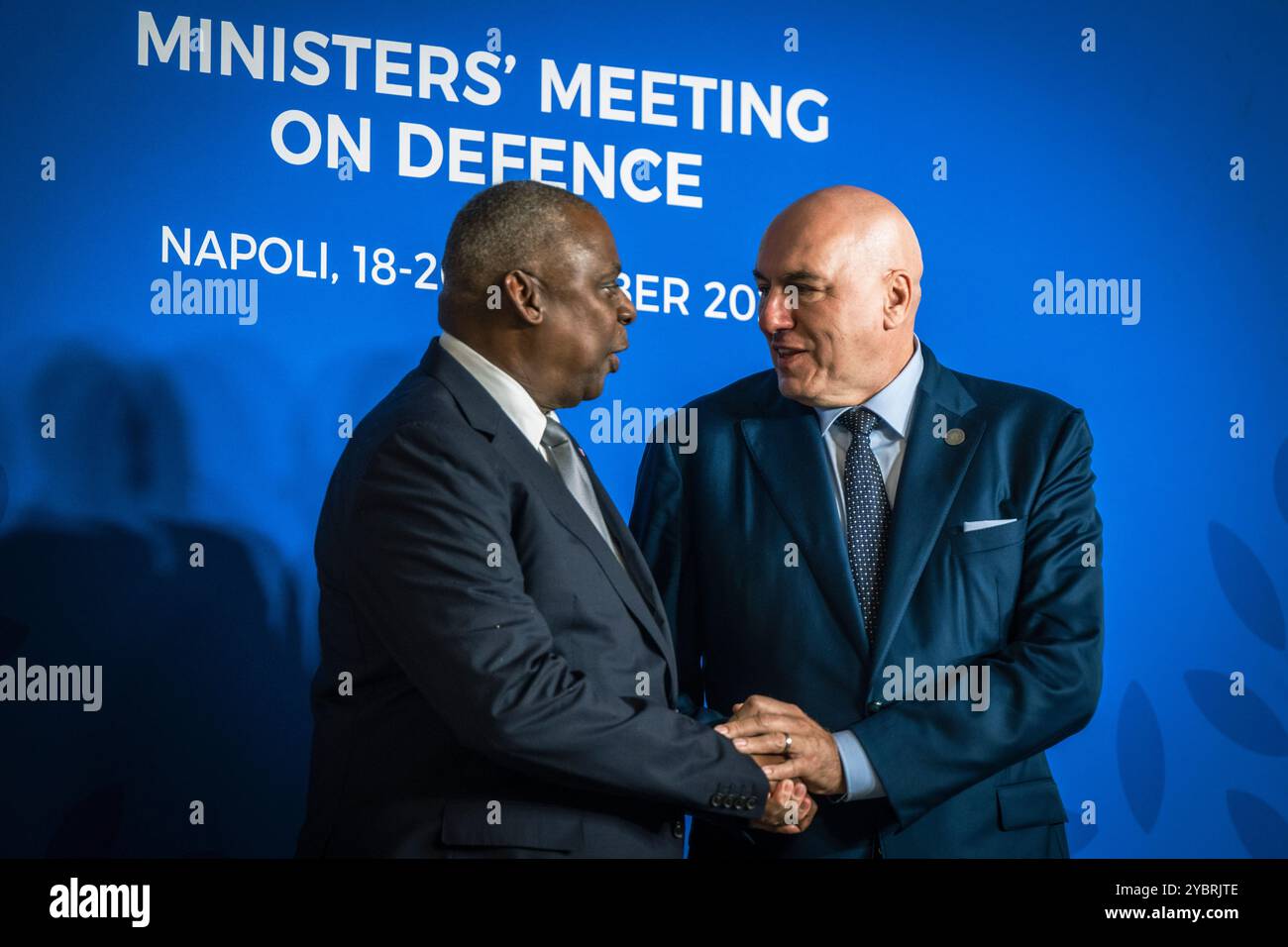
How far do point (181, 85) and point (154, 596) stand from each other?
110cm

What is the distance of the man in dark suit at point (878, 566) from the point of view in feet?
9.14

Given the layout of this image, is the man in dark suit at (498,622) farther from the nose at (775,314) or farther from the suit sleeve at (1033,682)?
the nose at (775,314)

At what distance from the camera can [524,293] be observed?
2541 millimetres

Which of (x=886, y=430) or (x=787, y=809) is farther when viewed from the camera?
(x=886, y=430)

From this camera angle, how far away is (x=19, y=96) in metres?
3.11

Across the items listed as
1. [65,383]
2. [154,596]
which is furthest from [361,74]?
[154,596]

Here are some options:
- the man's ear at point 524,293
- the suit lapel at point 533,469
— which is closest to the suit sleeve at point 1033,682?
the suit lapel at point 533,469

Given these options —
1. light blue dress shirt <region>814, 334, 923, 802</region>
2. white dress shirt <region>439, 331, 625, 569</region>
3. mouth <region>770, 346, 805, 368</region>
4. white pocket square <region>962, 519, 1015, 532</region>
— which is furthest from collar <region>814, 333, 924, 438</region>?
white dress shirt <region>439, 331, 625, 569</region>

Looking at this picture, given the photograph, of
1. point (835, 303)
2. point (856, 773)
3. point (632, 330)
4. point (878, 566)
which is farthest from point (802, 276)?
point (856, 773)

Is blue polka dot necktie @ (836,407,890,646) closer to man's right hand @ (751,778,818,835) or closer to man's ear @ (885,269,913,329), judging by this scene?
man's ear @ (885,269,913,329)

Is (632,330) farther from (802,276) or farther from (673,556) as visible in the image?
(673,556)

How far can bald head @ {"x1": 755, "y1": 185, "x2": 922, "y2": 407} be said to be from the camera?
9.91 ft

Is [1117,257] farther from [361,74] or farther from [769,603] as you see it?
[361,74]

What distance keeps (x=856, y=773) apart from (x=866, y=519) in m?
0.50
